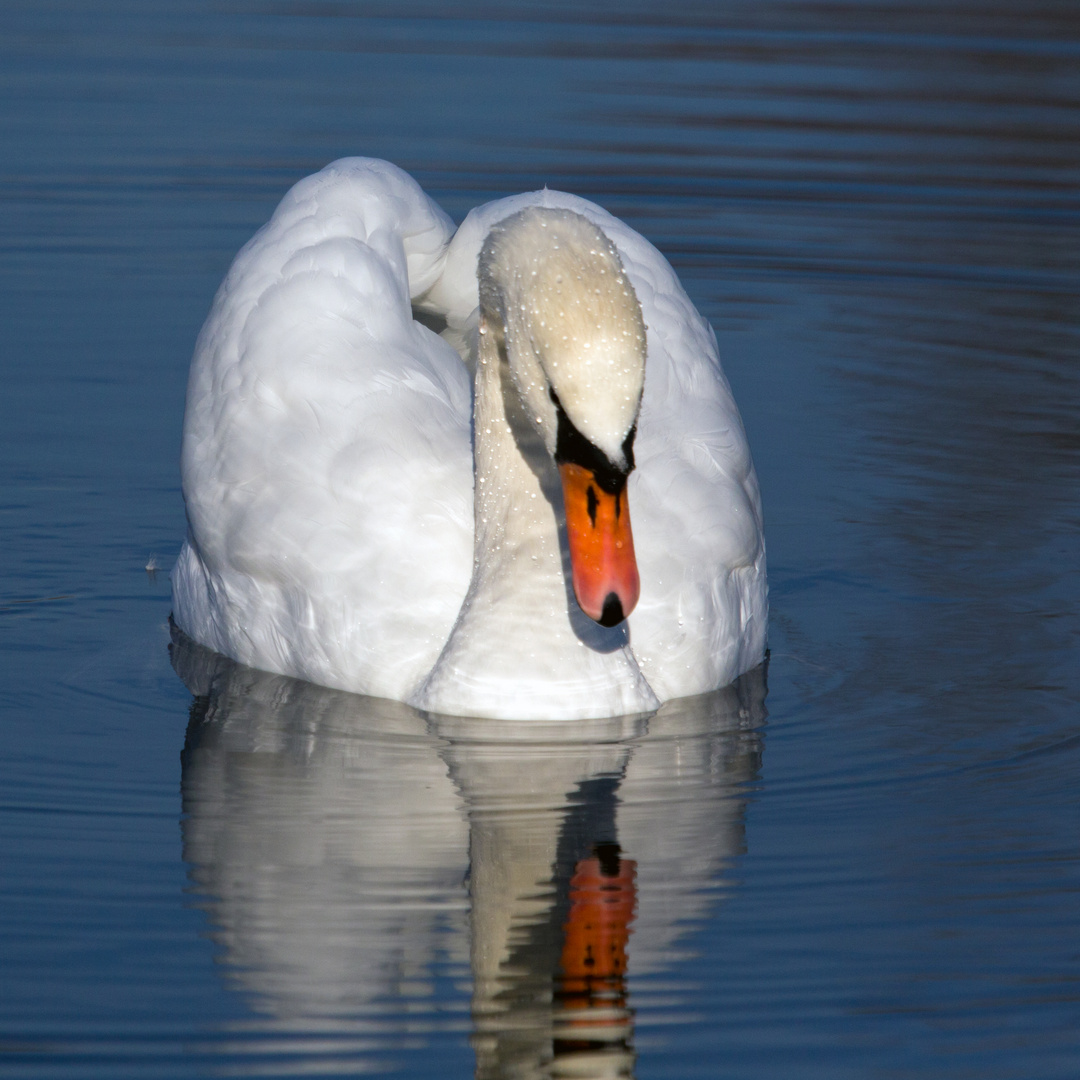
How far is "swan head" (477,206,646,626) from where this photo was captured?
584 cm

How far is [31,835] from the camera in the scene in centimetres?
607

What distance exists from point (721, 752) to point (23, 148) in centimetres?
971

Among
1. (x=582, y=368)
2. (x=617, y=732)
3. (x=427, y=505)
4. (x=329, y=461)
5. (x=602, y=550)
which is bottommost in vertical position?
(x=617, y=732)

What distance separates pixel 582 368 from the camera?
A: 5.85 m

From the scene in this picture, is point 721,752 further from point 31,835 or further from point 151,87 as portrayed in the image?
Answer: point 151,87

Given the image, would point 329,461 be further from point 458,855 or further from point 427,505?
point 458,855

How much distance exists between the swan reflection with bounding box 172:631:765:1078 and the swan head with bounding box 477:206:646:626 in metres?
0.66

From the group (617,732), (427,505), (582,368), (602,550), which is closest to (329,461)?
(427,505)

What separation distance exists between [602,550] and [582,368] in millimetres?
529

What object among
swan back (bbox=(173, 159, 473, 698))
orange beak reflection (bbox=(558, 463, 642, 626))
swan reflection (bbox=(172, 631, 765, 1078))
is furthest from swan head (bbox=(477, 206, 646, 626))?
swan back (bbox=(173, 159, 473, 698))

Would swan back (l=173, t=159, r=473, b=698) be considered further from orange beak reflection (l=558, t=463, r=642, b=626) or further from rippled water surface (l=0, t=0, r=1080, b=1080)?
orange beak reflection (l=558, t=463, r=642, b=626)

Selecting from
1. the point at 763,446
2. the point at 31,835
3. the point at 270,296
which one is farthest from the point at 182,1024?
the point at 763,446

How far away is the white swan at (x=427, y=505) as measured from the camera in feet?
22.9

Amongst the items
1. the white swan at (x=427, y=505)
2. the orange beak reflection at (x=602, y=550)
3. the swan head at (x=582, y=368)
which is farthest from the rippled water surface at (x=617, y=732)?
the swan head at (x=582, y=368)
